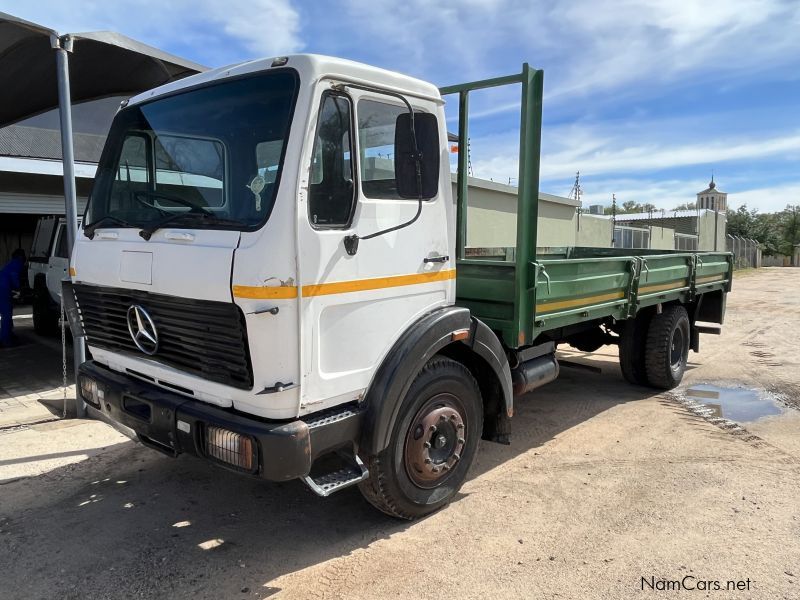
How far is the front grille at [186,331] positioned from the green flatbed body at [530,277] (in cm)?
196

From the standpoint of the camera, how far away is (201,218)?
276cm

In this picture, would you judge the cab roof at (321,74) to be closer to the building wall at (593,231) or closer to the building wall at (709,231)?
the building wall at (593,231)

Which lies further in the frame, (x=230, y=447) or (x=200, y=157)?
(x=200, y=157)

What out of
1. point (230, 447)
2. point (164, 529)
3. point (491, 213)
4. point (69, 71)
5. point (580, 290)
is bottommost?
point (164, 529)

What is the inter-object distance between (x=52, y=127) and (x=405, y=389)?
460 inches

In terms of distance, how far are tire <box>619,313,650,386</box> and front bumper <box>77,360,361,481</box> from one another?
13.9ft

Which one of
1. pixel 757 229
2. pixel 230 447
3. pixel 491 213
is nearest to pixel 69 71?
pixel 230 447

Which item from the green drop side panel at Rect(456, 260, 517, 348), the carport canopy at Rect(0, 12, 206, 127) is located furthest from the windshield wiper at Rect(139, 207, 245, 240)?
the carport canopy at Rect(0, 12, 206, 127)

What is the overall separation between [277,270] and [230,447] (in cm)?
87

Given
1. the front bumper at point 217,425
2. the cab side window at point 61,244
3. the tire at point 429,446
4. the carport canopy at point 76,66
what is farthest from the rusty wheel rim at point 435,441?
the cab side window at point 61,244

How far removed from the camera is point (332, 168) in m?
2.73

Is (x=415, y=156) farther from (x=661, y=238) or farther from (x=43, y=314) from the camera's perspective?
(x=661, y=238)

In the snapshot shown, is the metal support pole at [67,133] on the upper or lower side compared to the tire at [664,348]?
upper

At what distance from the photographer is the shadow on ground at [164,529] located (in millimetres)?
2889
